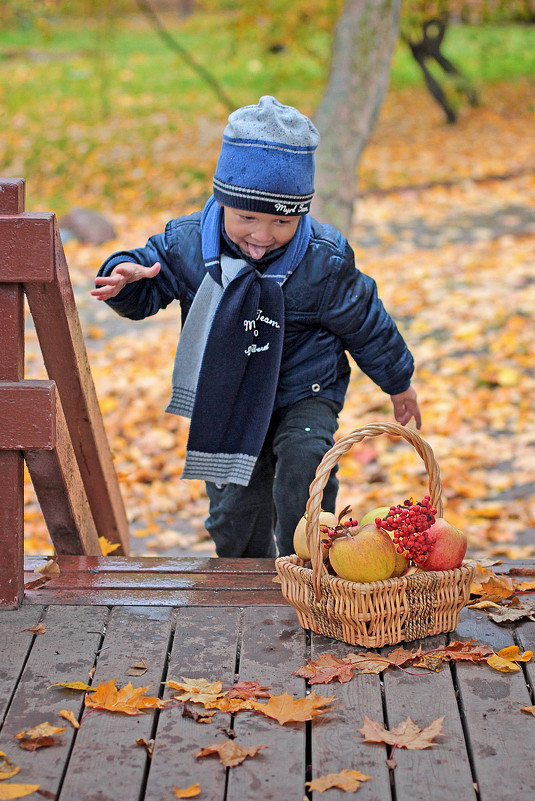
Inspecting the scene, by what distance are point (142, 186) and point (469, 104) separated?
19.2ft

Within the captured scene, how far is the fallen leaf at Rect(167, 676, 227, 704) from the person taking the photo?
217 cm

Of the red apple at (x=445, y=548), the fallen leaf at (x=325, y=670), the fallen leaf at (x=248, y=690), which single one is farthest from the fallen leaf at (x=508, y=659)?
the fallen leaf at (x=248, y=690)

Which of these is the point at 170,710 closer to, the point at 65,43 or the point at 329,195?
the point at 329,195

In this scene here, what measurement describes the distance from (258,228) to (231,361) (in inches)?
16.4

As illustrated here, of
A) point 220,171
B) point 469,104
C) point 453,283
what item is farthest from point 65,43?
point 220,171

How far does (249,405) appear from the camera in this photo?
9.44 feet

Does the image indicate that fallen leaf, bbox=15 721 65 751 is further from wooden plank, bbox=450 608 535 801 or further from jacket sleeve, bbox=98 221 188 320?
jacket sleeve, bbox=98 221 188 320

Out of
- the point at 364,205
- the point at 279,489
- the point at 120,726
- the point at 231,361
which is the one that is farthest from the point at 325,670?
the point at 364,205

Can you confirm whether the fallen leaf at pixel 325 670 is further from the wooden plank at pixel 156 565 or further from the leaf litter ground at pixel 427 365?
the leaf litter ground at pixel 427 365

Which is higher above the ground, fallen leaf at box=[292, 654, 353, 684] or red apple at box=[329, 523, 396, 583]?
red apple at box=[329, 523, 396, 583]

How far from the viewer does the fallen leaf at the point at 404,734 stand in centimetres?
201

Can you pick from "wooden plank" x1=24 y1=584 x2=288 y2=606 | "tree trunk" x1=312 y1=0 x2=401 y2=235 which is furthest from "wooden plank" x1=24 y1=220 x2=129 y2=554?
"tree trunk" x1=312 y1=0 x2=401 y2=235

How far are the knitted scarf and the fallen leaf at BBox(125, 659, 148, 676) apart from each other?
72 centimetres

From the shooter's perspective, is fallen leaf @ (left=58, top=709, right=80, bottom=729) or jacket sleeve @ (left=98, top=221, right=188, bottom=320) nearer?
fallen leaf @ (left=58, top=709, right=80, bottom=729)
